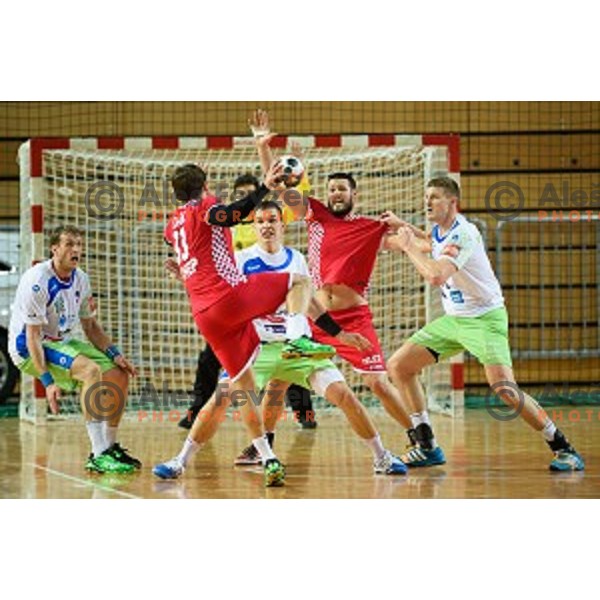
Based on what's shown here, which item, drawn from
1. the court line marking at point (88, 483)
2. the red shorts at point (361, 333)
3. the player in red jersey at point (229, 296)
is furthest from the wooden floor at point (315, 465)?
the red shorts at point (361, 333)

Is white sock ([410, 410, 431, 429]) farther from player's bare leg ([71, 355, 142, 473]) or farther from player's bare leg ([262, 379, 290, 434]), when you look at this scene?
player's bare leg ([71, 355, 142, 473])

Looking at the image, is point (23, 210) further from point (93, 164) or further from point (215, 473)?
point (215, 473)

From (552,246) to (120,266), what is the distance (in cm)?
441

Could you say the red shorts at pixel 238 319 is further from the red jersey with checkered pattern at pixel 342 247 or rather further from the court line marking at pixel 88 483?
the red jersey with checkered pattern at pixel 342 247

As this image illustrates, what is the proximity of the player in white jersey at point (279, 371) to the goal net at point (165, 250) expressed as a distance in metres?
3.60

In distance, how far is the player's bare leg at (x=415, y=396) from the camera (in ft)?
23.8

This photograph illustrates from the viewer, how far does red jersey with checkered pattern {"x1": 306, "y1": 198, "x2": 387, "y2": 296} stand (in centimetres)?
754

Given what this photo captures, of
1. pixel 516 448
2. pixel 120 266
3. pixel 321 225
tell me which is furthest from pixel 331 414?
pixel 321 225

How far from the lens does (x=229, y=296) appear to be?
637 cm

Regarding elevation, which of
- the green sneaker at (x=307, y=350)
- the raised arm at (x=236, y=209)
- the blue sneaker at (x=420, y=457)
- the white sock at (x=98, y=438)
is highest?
the raised arm at (x=236, y=209)

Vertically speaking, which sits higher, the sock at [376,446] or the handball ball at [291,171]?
the handball ball at [291,171]

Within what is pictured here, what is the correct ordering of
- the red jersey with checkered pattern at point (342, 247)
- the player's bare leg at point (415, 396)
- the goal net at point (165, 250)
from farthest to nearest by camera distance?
the goal net at point (165, 250)
the red jersey with checkered pattern at point (342, 247)
the player's bare leg at point (415, 396)

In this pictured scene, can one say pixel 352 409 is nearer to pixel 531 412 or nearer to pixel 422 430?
pixel 422 430

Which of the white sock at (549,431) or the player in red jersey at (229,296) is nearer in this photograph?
the player in red jersey at (229,296)
